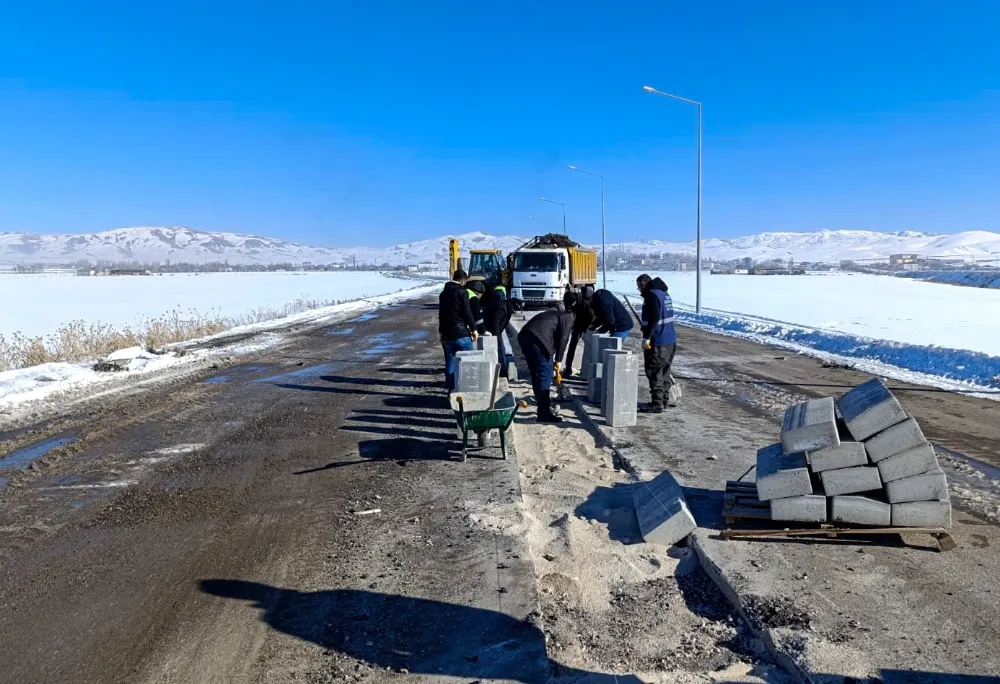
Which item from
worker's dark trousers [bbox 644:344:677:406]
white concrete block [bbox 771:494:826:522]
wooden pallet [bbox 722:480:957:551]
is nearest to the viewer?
wooden pallet [bbox 722:480:957:551]

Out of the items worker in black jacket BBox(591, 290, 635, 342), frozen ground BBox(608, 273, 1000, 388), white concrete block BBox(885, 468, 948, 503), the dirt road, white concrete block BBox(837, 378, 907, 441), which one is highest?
worker in black jacket BBox(591, 290, 635, 342)

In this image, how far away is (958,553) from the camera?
15.8 ft

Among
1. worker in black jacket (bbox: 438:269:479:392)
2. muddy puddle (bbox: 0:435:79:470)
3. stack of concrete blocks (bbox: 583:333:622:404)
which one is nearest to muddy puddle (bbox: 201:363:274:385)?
muddy puddle (bbox: 0:435:79:470)

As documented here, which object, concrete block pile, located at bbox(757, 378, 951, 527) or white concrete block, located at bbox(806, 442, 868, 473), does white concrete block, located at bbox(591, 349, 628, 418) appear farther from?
white concrete block, located at bbox(806, 442, 868, 473)

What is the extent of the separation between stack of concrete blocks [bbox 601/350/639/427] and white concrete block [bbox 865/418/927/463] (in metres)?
3.83

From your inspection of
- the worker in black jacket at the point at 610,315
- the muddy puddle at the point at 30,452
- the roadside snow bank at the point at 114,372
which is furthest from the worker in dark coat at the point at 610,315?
the roadside snow bank at the point at 114,372

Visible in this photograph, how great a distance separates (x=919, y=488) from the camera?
4863mm

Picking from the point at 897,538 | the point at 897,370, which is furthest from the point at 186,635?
the point at 897,370

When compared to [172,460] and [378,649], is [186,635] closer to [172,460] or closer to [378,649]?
[378,649]

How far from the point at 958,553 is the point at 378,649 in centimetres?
398

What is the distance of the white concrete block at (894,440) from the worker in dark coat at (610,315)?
585cm

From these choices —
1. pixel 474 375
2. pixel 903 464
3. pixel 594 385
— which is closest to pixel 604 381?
pixel 594 385

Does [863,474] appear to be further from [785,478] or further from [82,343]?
[82,343]

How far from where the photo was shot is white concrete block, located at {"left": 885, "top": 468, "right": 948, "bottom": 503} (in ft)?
15.8
